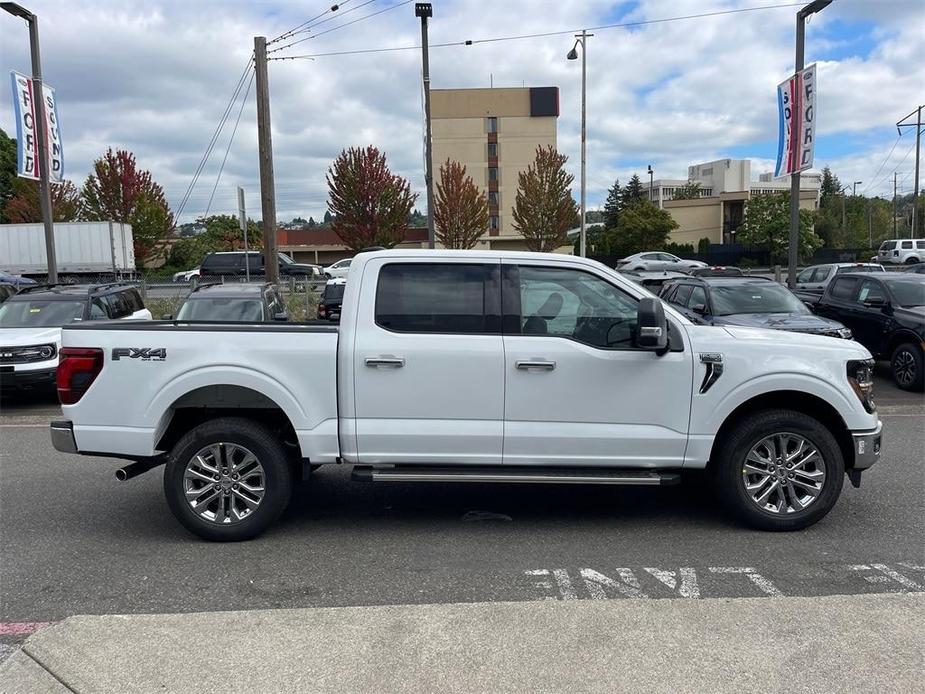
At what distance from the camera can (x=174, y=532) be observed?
212 inches

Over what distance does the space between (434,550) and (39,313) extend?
9.45 metres

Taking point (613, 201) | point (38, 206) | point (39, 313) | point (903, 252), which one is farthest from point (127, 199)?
point (613, 201)

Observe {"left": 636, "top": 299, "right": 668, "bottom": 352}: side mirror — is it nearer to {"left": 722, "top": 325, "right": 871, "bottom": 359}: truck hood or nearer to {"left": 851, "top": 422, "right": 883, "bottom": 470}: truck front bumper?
{"left": 722, "top": 325, "right": 871, "bottom": 359}: truck hood

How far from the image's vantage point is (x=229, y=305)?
37.7 feet

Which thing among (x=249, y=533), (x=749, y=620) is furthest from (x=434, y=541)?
(x=749, y=620)

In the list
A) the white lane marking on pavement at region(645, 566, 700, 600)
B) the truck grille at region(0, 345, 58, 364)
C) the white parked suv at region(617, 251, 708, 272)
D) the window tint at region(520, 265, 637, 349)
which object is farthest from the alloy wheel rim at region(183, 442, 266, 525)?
the white parked suv at region(617, 251, 708, 272)

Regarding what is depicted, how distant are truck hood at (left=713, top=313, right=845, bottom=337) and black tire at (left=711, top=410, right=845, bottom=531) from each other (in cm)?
521

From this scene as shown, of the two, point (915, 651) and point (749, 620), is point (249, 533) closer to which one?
point (749, 620)

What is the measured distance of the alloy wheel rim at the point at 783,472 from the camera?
16.8ft

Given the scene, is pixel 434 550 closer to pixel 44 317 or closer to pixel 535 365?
pixel 535 365

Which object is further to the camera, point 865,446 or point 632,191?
point 632,191

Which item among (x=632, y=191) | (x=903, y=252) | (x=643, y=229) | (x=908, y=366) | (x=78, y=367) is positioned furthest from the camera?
(x=632, y=191)

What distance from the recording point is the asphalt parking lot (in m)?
4.29

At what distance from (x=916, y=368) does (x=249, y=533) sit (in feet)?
32.9
